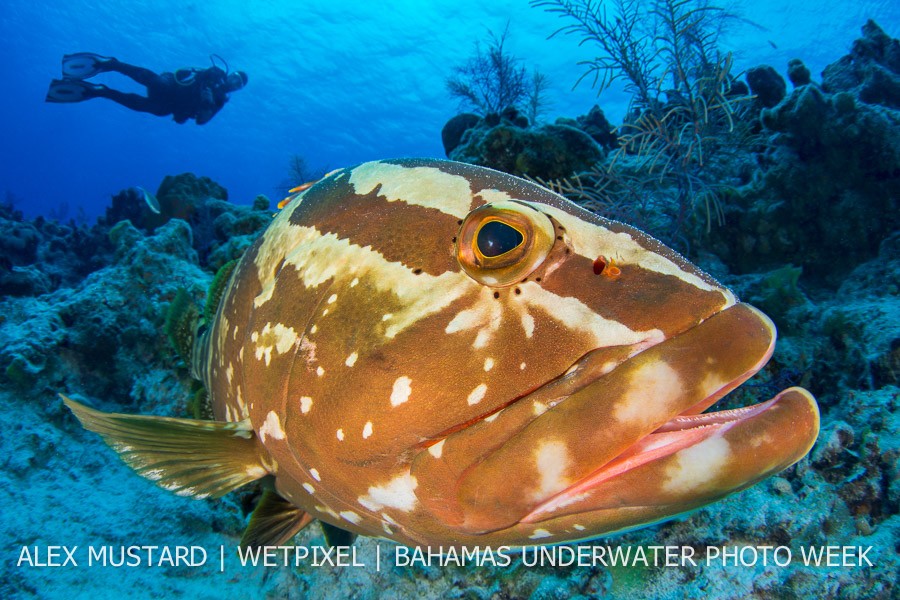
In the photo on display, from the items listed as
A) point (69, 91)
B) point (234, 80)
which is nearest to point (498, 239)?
point (234, 80)

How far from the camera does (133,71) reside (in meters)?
18.2

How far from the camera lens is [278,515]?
2992 mm

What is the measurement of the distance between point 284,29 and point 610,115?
47.1 m

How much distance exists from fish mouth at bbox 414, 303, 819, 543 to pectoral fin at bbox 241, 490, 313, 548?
206 cm

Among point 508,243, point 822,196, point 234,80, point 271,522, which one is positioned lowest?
point 271,522

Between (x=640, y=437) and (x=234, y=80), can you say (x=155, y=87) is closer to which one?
(x=234, y=80)

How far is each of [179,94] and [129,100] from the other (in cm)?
203

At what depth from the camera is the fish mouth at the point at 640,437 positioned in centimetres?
124

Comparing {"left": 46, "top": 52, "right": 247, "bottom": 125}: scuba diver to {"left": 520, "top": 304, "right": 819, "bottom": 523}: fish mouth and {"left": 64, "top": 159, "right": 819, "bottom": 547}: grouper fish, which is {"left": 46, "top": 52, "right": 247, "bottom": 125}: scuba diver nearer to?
{"left": 64, "top": 159, "right": 819, "bottom": 547}: grouper fish

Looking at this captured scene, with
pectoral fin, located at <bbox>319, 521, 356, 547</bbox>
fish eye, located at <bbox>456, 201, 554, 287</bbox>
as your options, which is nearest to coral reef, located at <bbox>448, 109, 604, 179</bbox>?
pectoral fin, located at <bbox>319, 521, 356, 547</bbox>

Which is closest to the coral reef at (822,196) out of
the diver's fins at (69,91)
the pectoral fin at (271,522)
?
the pectoral fin at (271,522)

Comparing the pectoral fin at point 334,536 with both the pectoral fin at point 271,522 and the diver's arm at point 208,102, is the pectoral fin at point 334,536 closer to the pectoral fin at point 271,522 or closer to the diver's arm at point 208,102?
the pectoral fin at point 271,522

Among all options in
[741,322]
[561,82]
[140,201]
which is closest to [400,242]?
[741,322]

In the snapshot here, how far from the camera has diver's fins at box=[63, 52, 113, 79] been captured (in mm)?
18406
